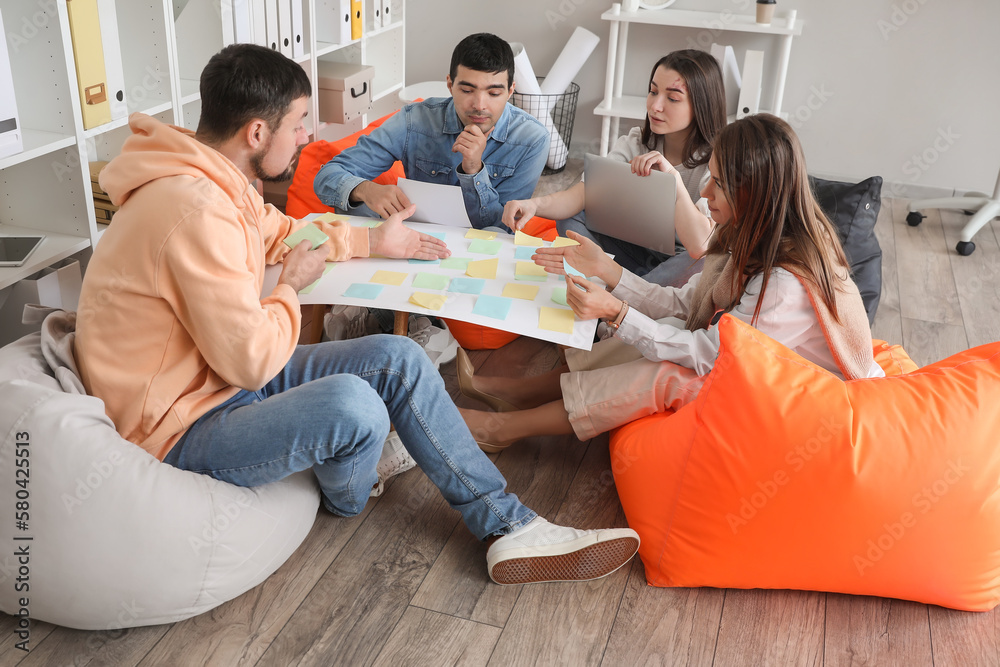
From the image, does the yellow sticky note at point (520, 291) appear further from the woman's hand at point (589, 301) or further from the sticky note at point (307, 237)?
the sticky note at point (307, 237)

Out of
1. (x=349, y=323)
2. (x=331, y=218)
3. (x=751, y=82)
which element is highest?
(x=751, y=82)

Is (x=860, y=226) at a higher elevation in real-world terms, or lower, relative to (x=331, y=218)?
lower

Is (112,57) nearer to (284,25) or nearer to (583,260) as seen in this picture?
(284,25)

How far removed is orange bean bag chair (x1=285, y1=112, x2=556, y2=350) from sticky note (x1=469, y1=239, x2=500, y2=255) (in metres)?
0.40

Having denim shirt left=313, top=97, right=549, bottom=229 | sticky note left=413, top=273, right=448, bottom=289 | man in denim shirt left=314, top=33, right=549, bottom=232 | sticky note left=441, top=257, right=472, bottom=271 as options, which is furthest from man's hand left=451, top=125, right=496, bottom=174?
sticky note left=413, top=273, right=448, bottom=289

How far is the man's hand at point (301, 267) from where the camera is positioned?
5.53 feet

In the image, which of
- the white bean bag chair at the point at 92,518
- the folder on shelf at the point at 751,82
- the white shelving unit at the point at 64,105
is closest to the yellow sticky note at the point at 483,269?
the white bean bag chair at the point at 92,518

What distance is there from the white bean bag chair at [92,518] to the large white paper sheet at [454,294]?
46 cm

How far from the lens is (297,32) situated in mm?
3145

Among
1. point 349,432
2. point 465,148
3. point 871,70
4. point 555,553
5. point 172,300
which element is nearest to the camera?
point 172,300

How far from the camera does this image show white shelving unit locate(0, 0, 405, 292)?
203 cm

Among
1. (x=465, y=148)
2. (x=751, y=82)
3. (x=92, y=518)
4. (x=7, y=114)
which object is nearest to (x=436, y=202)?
(x=465, y=148)

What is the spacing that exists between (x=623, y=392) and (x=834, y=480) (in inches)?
19.1

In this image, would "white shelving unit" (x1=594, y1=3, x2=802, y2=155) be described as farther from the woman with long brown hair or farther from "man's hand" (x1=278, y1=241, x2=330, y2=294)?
"man's hand" (x1=278, y1=241, x2=330, y2=294)
